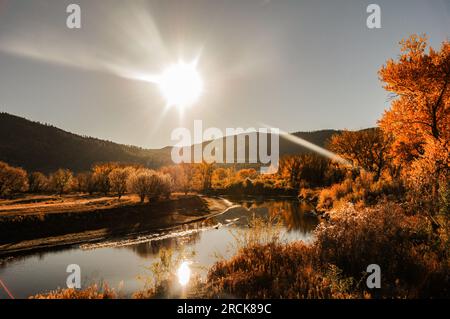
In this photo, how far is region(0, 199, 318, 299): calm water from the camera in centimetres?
1805

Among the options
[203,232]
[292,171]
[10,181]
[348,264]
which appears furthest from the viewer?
[292,171]

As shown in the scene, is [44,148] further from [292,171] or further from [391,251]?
[391,251]

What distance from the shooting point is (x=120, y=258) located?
938 inches

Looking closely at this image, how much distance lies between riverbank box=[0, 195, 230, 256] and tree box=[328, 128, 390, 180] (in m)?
25.1

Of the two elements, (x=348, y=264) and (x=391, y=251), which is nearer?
(x=391, y=251)

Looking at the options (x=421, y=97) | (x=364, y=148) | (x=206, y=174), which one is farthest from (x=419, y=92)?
(x=206, y=174)

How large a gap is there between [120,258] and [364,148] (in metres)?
42.7

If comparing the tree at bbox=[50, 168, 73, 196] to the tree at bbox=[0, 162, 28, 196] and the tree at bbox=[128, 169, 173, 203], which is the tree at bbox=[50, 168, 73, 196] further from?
the tree at bbox=[128, 169, 173, 203]

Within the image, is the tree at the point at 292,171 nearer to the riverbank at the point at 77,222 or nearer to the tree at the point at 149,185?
the tree at the point at 149,185

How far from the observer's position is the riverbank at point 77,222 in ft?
95.2

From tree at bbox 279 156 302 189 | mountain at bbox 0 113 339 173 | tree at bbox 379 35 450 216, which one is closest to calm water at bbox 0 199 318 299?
tree at bbox 379 35 450 216
